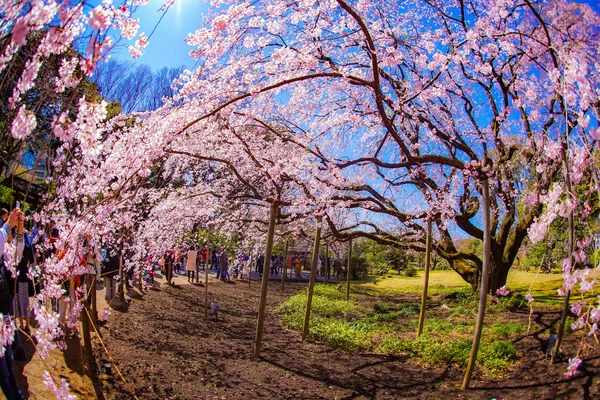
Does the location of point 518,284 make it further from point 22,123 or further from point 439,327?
point 22,123

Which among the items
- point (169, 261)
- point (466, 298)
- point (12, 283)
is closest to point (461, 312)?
point (466, 298)

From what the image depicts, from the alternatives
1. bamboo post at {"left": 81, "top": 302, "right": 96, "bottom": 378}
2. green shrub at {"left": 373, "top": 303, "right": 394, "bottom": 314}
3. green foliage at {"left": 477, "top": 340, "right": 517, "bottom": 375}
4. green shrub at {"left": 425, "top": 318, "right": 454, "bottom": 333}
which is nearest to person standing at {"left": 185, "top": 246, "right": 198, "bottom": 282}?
green shrub at {"left": 373, "top": 303, "right": 394, "bottom": 314}

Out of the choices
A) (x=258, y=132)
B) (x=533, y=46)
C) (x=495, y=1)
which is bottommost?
(x=258, y=132)

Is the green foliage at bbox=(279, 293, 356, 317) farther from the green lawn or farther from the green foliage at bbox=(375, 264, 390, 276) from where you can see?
the green foliage at bbox=(375, 264, 390, 276)

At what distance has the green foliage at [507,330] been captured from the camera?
21.8 feet

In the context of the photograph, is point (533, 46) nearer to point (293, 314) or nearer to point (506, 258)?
point (506, 258)

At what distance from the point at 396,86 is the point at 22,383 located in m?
6.26

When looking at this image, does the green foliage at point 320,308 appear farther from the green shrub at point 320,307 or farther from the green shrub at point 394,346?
the green shrub at point 394,346

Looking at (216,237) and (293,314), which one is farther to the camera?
(216,237)

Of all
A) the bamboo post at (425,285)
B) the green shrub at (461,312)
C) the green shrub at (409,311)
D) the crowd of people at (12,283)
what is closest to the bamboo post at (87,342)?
the crowd of people at (12,283)

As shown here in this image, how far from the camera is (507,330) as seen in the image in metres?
6.78

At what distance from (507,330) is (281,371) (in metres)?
3.74

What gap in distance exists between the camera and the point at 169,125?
487 centimetres

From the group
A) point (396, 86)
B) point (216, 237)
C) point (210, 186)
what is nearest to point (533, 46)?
point (396, 86)
